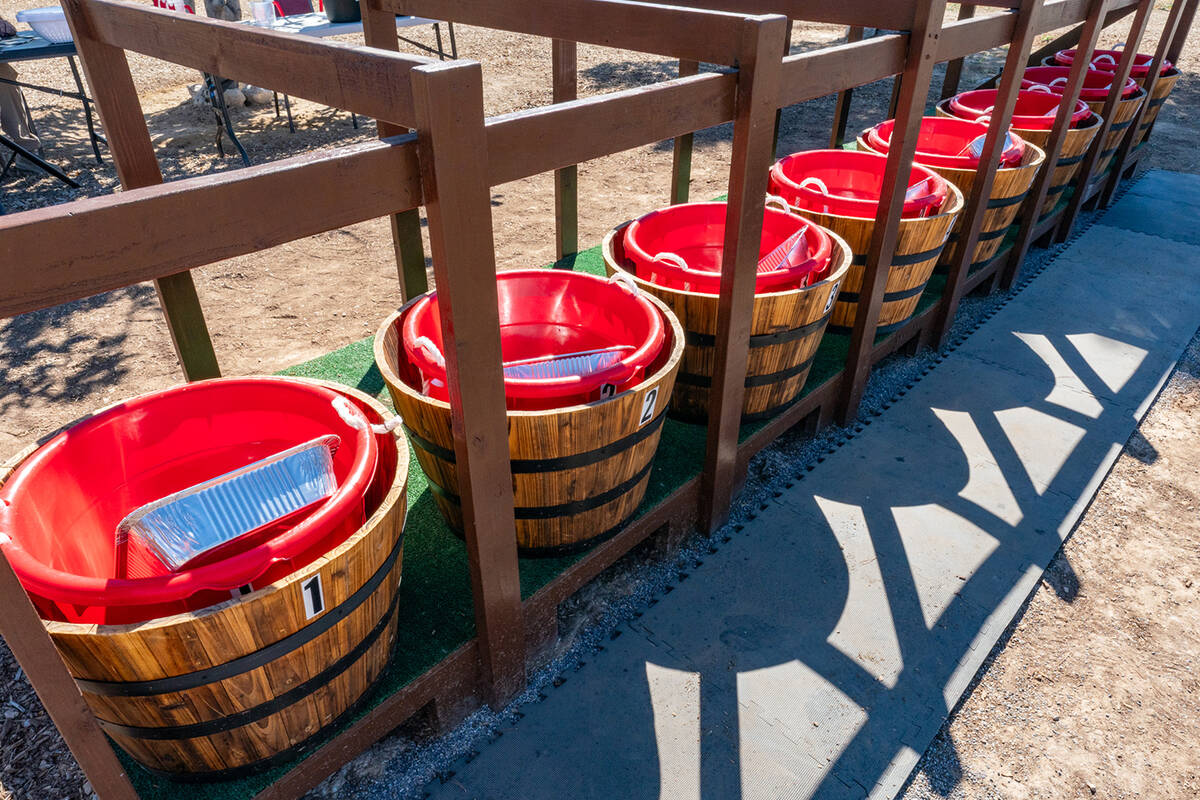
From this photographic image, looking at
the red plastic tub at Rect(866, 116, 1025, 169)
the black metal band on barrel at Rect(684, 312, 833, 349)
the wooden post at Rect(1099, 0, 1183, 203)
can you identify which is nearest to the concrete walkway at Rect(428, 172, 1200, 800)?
the black metal band on barrel at Rect(684, 312, 833, 349)

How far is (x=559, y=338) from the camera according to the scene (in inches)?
135

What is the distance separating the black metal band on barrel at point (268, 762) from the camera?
7.06ft

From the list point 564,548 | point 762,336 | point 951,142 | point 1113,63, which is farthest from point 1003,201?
point 1113,63

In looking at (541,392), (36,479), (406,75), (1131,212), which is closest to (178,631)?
(36,479)

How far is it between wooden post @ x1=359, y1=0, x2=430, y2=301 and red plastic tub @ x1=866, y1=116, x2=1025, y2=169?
2924 millimetres

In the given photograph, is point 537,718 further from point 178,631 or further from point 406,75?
point 406,75

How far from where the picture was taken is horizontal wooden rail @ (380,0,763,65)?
2.66 m

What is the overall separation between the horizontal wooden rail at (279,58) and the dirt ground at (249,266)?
2.45 meters

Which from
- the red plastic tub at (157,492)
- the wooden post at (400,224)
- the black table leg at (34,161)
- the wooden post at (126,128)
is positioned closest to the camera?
the red plastic tub at (157,492)

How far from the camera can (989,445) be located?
171 inches

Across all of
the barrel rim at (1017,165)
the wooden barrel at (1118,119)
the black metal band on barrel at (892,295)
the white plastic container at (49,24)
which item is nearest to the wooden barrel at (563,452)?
the black metal band on barrel at (892,295)

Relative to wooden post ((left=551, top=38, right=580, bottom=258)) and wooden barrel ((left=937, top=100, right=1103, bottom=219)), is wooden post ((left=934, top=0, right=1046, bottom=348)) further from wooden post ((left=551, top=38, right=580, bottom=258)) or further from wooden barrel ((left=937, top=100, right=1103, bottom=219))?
wooden post ((left=551, top=38, right=580, bottom=258))

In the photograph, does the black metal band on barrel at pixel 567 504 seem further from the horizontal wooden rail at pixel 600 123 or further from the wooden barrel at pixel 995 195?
the wooden barrel at pixel 995 195

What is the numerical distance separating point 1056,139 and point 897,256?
7.50ft
